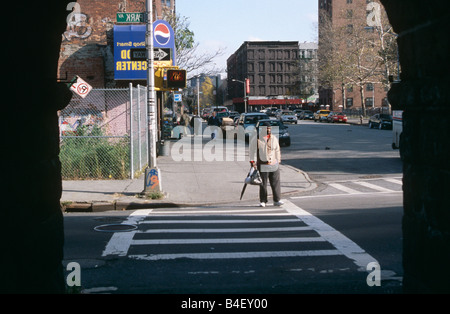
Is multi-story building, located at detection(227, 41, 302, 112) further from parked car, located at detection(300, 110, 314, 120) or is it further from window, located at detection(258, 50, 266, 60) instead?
parked car, located at detection(300, 110, 314, 120)

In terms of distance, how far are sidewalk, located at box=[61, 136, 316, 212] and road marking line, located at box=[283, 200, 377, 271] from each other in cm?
329

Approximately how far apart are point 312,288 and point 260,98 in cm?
12720

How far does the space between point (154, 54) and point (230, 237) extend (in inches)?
284

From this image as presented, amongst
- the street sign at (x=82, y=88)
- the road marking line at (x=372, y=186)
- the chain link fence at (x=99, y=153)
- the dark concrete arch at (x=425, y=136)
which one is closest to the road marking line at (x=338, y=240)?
the dark concrete arch at (x=425, y=136)

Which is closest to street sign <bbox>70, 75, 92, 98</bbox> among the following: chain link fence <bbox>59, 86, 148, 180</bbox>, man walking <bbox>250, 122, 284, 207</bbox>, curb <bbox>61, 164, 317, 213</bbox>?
chain link fence <bbox>59, 86, 148, 180</bbox>

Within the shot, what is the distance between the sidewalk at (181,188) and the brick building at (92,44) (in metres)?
6.02

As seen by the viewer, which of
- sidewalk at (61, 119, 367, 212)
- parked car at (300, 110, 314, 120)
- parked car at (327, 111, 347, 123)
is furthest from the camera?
parked car at (300, 110, 314, 120)

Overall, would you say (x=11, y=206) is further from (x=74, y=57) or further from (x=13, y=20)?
(x=74, y=57)

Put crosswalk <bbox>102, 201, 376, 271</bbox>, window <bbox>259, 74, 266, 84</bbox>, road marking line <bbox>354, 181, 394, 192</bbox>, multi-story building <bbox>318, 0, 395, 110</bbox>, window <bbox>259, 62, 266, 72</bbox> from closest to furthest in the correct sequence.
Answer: crosswalk <bbox>102, 201, 376, 271</bbox>, road marking line <bbox>354, 181, 394, 192</bbox>, multi-story building <bbox>318, 0, 395, 110</bbox>, window <bbox>259, 74, 266, 84</bbox>, window <bbox>259, 62, 266, 72</bbox>

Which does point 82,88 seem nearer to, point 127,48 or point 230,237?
point 230,237

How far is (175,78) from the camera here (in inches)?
563

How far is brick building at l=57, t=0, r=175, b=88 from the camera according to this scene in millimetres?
23747

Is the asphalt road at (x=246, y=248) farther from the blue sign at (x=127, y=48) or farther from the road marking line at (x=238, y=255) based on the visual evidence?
the blue sign at (x=127, y=48)
